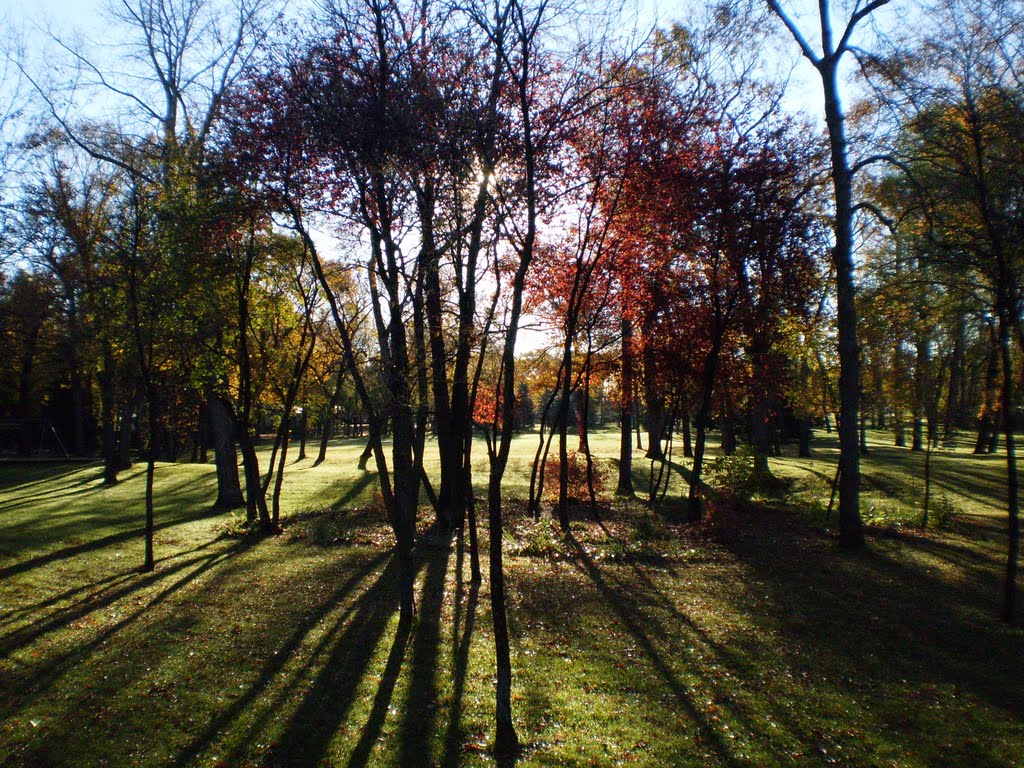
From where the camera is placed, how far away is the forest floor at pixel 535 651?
4941 mm

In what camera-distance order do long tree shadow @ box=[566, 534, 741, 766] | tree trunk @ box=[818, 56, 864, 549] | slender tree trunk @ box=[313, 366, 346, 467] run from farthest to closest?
slender tree trunk @ box=[313, 366, 346, 467] < tree trunk @ box=[818, 56, 864, 549] < long tree shadow @ box=[566, 534, 741, 766]

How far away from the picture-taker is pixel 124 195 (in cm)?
1008

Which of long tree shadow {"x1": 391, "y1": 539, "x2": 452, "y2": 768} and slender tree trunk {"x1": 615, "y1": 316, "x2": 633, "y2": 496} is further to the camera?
slender tree trunk {"x1": 615, "y1": 316, "x2": 633, "y2": 496}

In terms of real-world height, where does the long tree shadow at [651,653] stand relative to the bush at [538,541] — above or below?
below

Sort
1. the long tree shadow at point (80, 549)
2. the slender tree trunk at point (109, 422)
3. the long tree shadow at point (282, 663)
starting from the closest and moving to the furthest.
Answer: the long tree shadow at point (282, 663), the long tree shadow at point (80, 549), the slender tree trunk at point (109, 422)

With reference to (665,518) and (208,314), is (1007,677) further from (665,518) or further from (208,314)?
(208,314)

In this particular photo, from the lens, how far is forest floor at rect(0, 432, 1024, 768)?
494 centimetres

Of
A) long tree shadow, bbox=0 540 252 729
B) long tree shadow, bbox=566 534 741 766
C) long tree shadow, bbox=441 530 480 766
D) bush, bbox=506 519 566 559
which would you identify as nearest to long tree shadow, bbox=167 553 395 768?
long tree shadow, bbox=441 530 480 766

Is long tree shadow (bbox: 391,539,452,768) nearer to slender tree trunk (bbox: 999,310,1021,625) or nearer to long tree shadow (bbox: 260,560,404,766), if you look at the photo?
long tree shadow (bbox: 260,560,404,766)

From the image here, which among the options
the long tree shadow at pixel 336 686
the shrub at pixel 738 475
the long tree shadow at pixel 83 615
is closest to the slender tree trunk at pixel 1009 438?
the long tree shadow at pixel 336 686

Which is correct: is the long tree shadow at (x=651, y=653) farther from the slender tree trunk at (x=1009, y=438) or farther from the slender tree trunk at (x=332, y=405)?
the slender tree trunk at (x=332, y=405)

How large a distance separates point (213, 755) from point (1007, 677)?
7.65 meters

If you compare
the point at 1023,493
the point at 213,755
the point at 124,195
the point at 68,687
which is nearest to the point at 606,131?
the point at 124,195

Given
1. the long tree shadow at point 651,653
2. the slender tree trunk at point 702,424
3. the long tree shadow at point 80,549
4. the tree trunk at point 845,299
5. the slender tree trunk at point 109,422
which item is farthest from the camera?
the slender tree trunk at point 109,422
